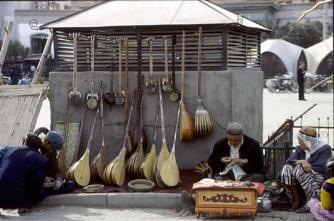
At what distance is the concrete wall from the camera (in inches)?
365

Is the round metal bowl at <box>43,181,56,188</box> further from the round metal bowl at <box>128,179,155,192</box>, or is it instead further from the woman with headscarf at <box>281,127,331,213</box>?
the woman with headscarf at <box>281,127,331,213</box>

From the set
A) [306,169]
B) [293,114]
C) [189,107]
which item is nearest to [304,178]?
[306,169]

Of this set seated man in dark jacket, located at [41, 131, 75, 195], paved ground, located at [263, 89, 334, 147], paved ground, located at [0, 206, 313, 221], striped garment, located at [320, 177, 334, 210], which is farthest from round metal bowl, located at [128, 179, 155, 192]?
paved ground, located at [263, 89, 334, 147]

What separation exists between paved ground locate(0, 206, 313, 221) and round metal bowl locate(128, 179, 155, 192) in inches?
15.2

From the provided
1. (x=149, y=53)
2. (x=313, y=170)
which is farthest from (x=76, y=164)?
(x=313, y=170)

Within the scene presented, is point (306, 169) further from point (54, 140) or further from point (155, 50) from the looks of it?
point (155, 50)

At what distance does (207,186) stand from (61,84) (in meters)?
3.40

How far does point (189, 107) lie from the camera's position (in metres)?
9.32

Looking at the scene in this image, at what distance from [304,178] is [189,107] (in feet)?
8.03

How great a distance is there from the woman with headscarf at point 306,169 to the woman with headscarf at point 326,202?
292 millimetres

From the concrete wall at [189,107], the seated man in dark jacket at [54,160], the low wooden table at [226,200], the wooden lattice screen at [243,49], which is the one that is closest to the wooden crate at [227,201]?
the low wooden table at [226,200]

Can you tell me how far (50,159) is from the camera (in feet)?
26.9

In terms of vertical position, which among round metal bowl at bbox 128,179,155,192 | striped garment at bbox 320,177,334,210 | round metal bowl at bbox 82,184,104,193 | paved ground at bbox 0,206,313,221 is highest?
striped garment at bbox 320,177,334,210

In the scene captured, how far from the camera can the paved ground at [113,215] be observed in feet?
24.4
